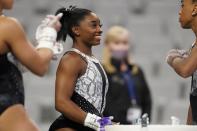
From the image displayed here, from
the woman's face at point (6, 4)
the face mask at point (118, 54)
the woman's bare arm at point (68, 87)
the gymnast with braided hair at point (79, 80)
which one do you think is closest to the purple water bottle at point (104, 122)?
the gymnast with braided hair at point (79, 80)

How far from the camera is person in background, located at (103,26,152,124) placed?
6.05m

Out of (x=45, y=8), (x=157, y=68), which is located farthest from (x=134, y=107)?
(x=45, y=8)

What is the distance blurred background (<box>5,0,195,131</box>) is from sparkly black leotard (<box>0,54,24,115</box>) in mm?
4100

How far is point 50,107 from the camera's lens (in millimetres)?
7848

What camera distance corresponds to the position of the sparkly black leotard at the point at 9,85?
11.6ft

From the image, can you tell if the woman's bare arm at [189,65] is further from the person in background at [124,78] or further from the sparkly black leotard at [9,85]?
Result: the person in background at [124,78]

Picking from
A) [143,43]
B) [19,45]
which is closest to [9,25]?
[19,45]

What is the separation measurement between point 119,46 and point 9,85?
8.64ft

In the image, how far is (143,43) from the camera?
319 inches

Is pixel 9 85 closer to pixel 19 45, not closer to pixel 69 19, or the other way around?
pixel 19 45

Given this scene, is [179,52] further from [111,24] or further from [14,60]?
[111,24]

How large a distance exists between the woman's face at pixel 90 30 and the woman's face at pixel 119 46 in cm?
202

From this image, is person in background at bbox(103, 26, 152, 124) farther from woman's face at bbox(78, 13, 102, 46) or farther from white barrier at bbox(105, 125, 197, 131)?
white barrier at bbox(105, 125, 197, 131)

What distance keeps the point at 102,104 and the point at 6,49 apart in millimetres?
769
